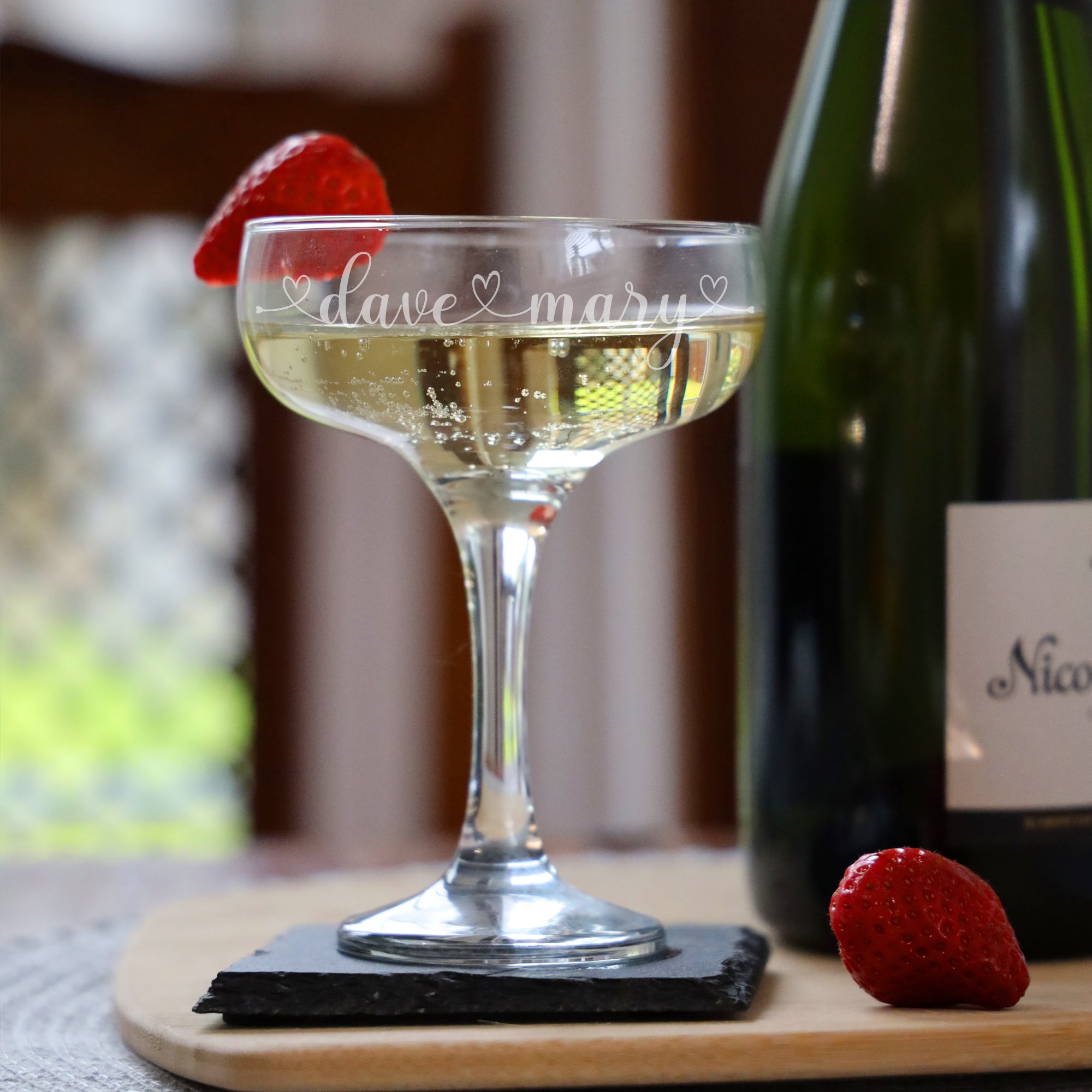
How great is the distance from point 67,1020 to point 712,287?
315 millimetres

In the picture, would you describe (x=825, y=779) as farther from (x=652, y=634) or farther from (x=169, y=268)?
(x=169, y=268)

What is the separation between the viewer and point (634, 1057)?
0.42m

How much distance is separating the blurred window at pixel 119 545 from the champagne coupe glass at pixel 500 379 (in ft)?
3.98

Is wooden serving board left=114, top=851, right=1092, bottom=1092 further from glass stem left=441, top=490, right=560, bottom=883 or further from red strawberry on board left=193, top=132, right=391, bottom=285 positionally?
red strawberry on board left=193, top=132, right=391, bottom=285

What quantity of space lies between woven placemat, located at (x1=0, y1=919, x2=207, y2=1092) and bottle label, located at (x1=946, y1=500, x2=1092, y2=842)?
0.95 ft

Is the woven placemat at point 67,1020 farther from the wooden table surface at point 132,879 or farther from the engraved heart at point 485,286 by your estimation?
the engraved heart at point 485,286

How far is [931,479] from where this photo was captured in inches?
22.8

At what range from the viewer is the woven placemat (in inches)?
17.5

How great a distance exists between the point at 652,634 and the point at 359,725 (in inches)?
12.8

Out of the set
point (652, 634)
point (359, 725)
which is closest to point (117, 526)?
point (359, 725)

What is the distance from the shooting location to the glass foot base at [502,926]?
19.0 inches

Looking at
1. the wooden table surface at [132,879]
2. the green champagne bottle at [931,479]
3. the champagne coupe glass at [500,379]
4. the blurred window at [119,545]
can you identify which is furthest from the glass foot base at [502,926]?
the blurred window at [119,545]

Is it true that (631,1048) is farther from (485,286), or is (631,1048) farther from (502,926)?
(485,286)

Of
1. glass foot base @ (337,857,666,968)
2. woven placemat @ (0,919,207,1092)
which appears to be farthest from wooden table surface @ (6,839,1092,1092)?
glass foot base @ (337,857,666,968)
